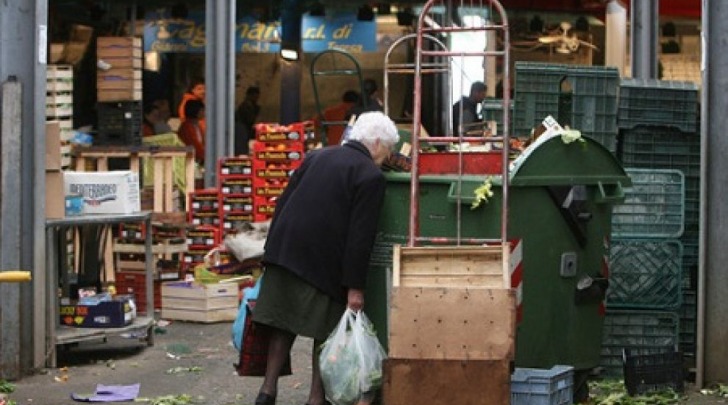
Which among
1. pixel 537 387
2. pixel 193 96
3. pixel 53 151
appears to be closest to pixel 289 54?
pixel 193 96

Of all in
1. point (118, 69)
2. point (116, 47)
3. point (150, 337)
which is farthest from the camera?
point (118, 69)

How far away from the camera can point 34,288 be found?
11125 mm

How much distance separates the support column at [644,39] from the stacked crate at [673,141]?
5.27 metres

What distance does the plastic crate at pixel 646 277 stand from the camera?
10852mm

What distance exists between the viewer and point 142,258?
14.5 meters

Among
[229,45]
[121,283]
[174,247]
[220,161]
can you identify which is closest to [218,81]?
[229,45]

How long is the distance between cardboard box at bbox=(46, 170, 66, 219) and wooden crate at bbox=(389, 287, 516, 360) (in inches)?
139

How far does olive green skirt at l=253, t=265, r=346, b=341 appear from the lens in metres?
9.34

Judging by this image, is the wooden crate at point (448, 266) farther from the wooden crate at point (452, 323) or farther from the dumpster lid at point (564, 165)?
the dumpster lid at point (564, 165)

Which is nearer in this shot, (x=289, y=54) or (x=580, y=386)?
(x=580, y=386)

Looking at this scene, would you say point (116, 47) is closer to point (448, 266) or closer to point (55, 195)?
point (55, 195)

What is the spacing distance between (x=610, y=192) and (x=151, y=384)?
333 centimetres

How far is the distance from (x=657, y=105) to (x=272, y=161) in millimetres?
6169

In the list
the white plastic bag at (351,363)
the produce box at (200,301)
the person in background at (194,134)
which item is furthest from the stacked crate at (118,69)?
the white plastic bag at (351,363)
